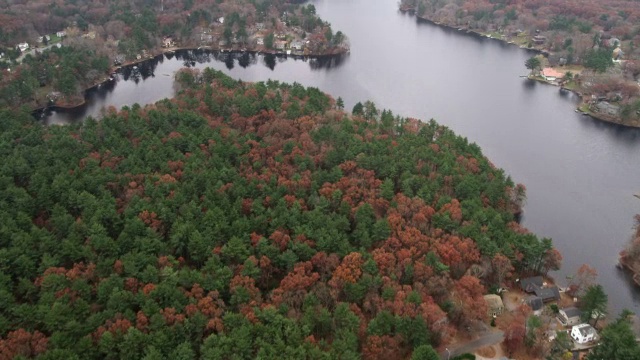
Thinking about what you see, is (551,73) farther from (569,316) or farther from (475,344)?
(475,344)

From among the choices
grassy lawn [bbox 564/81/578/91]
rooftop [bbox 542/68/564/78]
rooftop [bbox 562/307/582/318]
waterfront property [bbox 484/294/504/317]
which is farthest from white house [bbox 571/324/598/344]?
rooftop [bbox 542/68/564/78]

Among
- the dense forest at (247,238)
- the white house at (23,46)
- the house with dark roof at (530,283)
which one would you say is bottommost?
the house with dark roof at (530,283)

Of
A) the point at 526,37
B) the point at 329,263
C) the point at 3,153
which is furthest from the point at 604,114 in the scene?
the point at 3,153

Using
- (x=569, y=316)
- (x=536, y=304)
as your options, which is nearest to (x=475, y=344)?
(x=536, y=304)

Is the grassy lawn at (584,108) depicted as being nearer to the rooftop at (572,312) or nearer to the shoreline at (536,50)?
the shoreline at (536,50)

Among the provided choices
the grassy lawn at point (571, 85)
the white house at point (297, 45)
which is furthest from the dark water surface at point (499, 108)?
the white house at point (297, 45)

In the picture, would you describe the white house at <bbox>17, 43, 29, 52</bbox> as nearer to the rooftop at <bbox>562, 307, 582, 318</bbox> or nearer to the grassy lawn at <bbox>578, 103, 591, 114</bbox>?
the rooftop at <bbox>562, 307, 582, 318</bbox>
